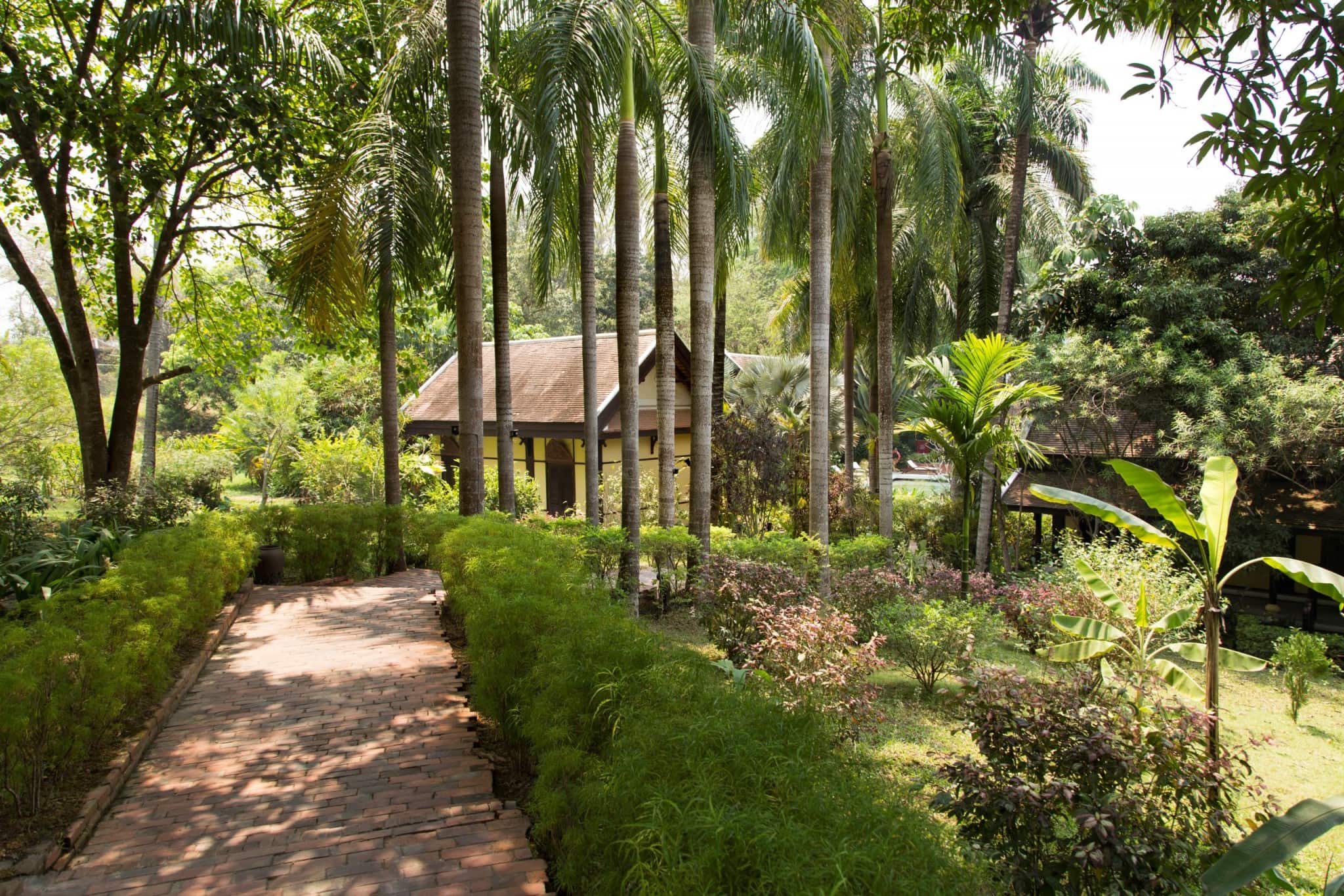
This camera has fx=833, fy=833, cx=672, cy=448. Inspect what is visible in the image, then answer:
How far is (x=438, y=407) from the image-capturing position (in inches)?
997

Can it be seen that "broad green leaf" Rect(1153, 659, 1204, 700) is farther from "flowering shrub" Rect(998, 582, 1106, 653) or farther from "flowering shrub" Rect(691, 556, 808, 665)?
"flowering shrub" Rect(998, 582, 1106, 653)

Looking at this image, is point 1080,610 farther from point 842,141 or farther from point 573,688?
point 573,688

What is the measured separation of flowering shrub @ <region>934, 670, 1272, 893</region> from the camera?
160 inches

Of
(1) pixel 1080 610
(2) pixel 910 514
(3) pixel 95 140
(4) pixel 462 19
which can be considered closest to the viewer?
(4) pixel 462 19

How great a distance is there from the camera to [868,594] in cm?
1159

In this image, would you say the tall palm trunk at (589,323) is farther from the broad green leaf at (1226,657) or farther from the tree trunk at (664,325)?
the broad green leaf at (1226,657)

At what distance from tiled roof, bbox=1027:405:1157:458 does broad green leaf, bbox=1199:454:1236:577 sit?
10287 millimetres

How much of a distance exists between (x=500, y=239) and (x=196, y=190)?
447cm

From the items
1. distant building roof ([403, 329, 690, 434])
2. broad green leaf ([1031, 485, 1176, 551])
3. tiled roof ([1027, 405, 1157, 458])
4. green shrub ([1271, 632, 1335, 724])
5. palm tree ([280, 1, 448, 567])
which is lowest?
green shrub ([1271, 632, 1335, 724])

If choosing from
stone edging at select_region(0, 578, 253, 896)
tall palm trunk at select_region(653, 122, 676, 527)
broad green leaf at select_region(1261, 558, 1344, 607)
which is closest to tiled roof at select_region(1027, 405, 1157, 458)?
tall palm trunk at select_region(653, 122, 676, 527)

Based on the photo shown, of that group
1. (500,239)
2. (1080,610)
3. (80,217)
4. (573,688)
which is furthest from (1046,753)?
(80,217)

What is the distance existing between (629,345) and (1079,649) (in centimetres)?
649

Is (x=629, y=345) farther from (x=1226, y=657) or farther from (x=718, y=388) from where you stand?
(x=718, y=388)

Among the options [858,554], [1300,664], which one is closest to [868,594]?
[858,554]
